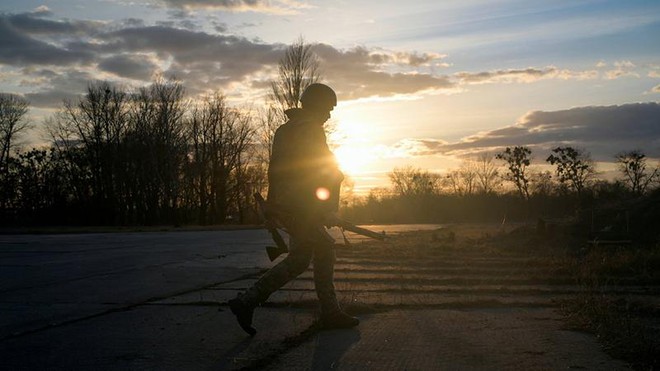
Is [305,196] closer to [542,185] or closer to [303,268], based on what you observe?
[303,268]

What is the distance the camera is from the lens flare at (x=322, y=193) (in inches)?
197

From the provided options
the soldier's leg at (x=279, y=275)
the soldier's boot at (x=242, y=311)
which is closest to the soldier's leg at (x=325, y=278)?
the soldier's leg at (x=279, y=275)

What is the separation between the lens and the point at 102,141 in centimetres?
6259

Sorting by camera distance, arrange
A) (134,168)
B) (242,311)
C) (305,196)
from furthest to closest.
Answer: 1. (134,168)
2. (305,196)
3. (242,311)

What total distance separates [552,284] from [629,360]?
193 inches

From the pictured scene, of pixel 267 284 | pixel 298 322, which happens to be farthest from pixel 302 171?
pixel 298 322

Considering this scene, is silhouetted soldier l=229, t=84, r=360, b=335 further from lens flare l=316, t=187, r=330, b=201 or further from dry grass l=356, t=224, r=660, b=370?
dry grass l=356, t=224, r=660, b=370

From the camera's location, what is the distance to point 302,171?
5.00 meters

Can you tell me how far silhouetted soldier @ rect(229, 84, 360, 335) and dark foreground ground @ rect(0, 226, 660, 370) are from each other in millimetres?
383

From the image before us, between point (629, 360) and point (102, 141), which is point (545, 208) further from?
point (629, 360)

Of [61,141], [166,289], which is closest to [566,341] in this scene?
[166,289]

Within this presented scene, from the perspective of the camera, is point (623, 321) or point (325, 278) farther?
→ point (325, 278)

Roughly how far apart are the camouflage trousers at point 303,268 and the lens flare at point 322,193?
9.4 inches

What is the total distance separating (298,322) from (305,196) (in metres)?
1.16
